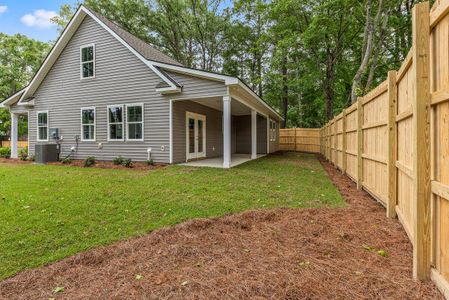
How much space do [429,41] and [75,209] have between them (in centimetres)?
509

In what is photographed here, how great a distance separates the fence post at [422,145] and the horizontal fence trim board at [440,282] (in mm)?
40

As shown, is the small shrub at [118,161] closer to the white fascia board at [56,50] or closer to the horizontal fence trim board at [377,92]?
the white fascia board at [56,50]

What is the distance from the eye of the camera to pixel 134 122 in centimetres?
1002

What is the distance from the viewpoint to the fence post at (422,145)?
6.91 ft

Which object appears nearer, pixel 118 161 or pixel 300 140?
pixel 118 161

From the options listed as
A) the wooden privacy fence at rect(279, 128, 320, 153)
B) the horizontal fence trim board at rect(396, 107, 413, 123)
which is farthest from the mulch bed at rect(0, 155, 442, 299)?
the wooden privacy fence at rect(279, 128, 320, 153)

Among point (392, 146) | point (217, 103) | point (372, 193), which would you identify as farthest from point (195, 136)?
point (392, 146)

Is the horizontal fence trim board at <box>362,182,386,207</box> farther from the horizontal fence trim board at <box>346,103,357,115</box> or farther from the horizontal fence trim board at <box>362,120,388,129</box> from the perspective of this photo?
the horizontal fence trim board at <box>346,103,357,115</box>

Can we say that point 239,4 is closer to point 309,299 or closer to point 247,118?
point 247,118

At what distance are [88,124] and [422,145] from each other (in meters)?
11.5

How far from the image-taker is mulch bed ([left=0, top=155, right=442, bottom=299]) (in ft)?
6.77

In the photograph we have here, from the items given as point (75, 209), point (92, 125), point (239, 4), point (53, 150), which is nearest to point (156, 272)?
point (75, 209)

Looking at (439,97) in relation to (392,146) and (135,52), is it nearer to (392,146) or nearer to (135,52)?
(392,146)

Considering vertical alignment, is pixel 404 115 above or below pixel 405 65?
below
